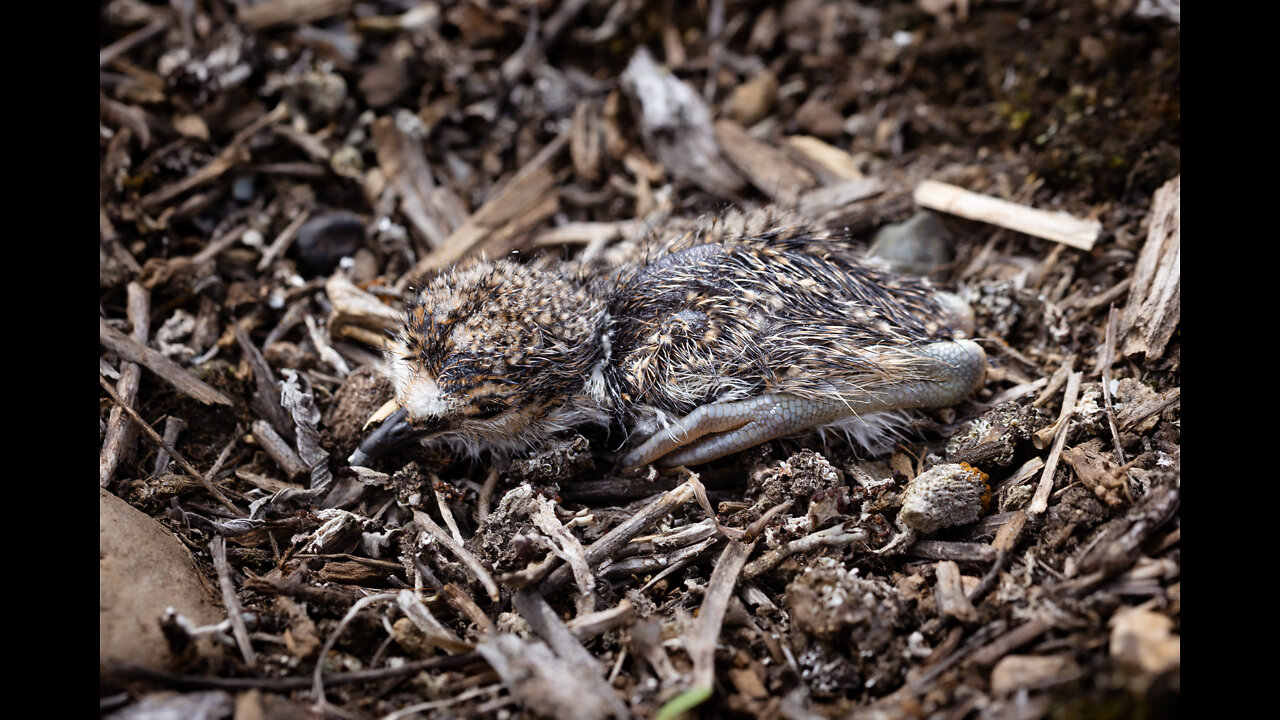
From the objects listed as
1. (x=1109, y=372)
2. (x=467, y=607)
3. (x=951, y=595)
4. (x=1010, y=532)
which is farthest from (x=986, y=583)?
(x=467, y=607)

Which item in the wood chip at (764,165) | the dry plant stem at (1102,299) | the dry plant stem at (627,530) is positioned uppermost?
the wood chip at (764,165)

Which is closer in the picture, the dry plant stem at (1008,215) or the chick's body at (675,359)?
the chick's body at (675,359)

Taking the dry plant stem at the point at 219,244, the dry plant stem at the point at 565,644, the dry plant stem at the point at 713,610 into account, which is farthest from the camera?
the dry plant stem at the point at 219,244

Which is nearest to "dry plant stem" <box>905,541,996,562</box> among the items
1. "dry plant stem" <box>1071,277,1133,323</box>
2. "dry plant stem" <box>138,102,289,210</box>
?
"dry plant stem" <box>1071,277,1133,323</box>

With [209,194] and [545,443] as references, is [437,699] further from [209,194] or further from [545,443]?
[209,194]

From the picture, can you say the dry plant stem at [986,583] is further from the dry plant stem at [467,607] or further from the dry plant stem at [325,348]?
the dry plant stem at [325,348]

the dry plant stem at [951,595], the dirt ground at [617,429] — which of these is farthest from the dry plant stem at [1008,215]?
the dry plant stem at [951,595]

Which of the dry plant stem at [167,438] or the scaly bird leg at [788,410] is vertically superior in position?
the scaly bird leg at [788,410]

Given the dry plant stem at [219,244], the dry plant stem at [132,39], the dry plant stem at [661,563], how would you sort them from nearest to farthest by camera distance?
the dry plant stem at [661,563]
the dry plant stem at [219,244]
the dry plant stem at [132,39]
